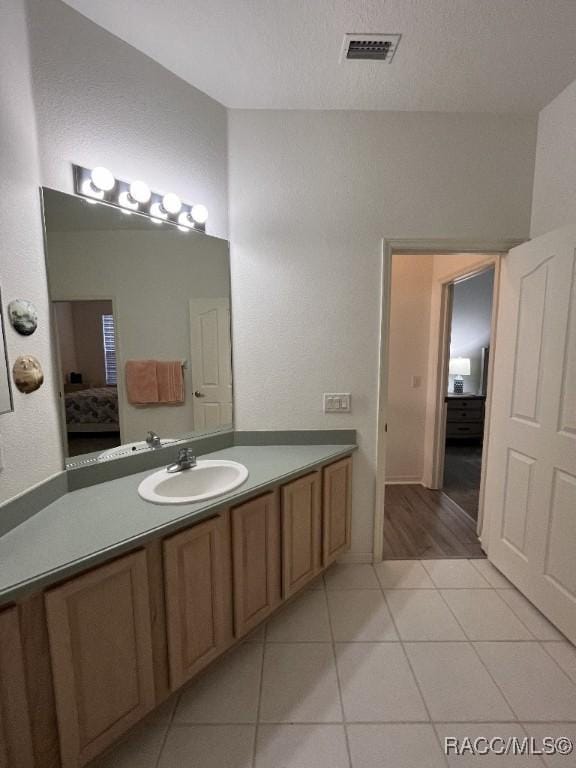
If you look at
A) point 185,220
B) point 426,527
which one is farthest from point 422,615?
point 185,220

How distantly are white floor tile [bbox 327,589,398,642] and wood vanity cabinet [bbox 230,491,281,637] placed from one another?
1.23 ft

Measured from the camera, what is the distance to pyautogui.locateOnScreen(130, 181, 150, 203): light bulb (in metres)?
1.45

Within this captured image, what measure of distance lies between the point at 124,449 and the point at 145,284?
813 millimetres

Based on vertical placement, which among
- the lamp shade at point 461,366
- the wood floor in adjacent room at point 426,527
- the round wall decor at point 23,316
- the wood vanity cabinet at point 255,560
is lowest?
the wood floor in adjacent room at point 426,527

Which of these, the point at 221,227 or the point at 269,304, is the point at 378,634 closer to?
the point at 269,304

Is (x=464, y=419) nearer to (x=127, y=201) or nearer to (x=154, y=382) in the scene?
(x=154, y=382)

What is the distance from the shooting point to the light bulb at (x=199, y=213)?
168 cm

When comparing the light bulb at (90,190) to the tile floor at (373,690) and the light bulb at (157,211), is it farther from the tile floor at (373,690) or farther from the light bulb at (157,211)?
the tile floor at (373,690)

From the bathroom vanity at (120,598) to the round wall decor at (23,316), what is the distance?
26.7 inches

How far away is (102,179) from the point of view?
1.35m

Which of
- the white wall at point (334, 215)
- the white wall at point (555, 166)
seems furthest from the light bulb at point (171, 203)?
the white wall at point (555, 166)

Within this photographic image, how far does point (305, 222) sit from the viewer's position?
188 centimetres

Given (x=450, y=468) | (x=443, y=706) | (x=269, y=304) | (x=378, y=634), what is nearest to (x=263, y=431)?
(x=269, y=304)

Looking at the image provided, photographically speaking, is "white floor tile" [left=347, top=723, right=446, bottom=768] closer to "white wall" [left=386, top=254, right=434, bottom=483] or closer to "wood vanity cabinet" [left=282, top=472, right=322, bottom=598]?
"wood vanity cabinet" [left=282, top=472, right=322, bottom=598]
